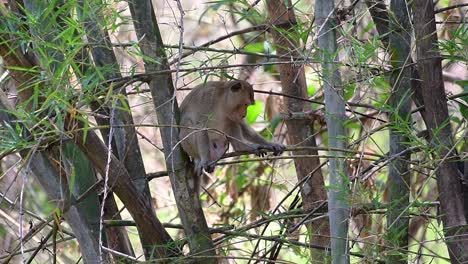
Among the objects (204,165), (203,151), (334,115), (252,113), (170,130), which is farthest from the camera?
(252,113)

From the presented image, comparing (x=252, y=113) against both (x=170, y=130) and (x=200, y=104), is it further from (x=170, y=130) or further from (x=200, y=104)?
(x=170, y=130)

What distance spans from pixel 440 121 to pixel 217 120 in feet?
7.19

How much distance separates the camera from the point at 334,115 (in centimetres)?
251

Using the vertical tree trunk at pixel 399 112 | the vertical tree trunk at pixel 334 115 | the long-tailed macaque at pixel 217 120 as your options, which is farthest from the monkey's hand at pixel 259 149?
the vertical tree trunk at pixel 334 115

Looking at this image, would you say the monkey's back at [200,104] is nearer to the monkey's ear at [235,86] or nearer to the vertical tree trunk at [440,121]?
the monkey's ear at [235,86]

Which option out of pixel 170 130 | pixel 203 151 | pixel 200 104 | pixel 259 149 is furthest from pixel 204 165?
pixel 170 130

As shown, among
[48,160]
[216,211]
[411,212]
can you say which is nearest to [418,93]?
[411,212]

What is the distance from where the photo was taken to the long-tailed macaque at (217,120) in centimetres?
417

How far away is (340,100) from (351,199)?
330 millimetres

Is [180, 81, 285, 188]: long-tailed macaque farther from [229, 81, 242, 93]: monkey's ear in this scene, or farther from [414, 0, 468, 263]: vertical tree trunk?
[414, 0, 468, 263]: vertical tree trunk

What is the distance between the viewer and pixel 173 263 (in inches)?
111

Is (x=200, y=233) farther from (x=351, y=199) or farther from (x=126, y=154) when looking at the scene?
(x=351, y=199)

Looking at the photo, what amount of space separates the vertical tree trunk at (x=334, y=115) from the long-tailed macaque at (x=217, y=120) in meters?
1.47

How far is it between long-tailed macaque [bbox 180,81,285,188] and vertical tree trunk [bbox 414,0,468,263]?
1491 millimetres
